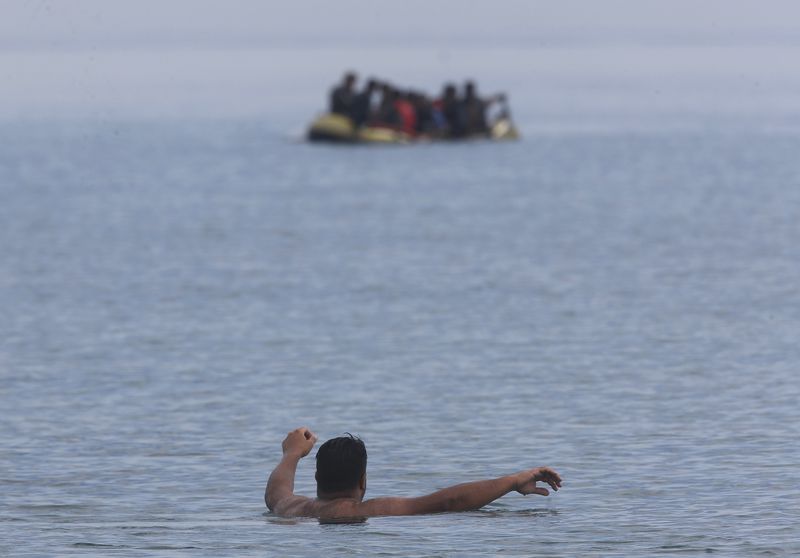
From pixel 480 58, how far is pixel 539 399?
177284 mm

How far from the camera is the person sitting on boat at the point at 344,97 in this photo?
51.7 m

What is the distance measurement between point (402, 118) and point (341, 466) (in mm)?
43958

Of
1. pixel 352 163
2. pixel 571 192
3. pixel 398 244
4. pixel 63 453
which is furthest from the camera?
pixel 352 163

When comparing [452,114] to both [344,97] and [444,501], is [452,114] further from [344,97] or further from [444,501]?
[444,501]

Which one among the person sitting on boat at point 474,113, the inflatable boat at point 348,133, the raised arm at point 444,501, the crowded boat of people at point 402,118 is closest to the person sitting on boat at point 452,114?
the crowded boat of people at point 402,118

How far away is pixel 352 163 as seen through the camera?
5006 centimetres

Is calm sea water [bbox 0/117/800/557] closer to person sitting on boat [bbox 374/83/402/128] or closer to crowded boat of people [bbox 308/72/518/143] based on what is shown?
crowded boat of people [bbox 308/72/518/143]

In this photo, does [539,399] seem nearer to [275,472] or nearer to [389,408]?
[389,408]

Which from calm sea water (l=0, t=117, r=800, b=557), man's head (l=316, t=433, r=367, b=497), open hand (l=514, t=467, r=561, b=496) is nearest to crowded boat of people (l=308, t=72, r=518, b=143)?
calm sea water (l=0, t=117, r=800, b=557)

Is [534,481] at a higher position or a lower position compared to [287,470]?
higher

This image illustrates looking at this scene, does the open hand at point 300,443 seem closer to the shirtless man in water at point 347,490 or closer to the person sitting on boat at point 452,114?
the shirtless man in water at point 347,490

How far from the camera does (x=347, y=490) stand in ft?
35.6

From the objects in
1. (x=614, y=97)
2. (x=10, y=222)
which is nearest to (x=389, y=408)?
(x=10, y=222)

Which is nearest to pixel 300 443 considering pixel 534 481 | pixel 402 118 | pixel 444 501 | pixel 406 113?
pixel 444 501
